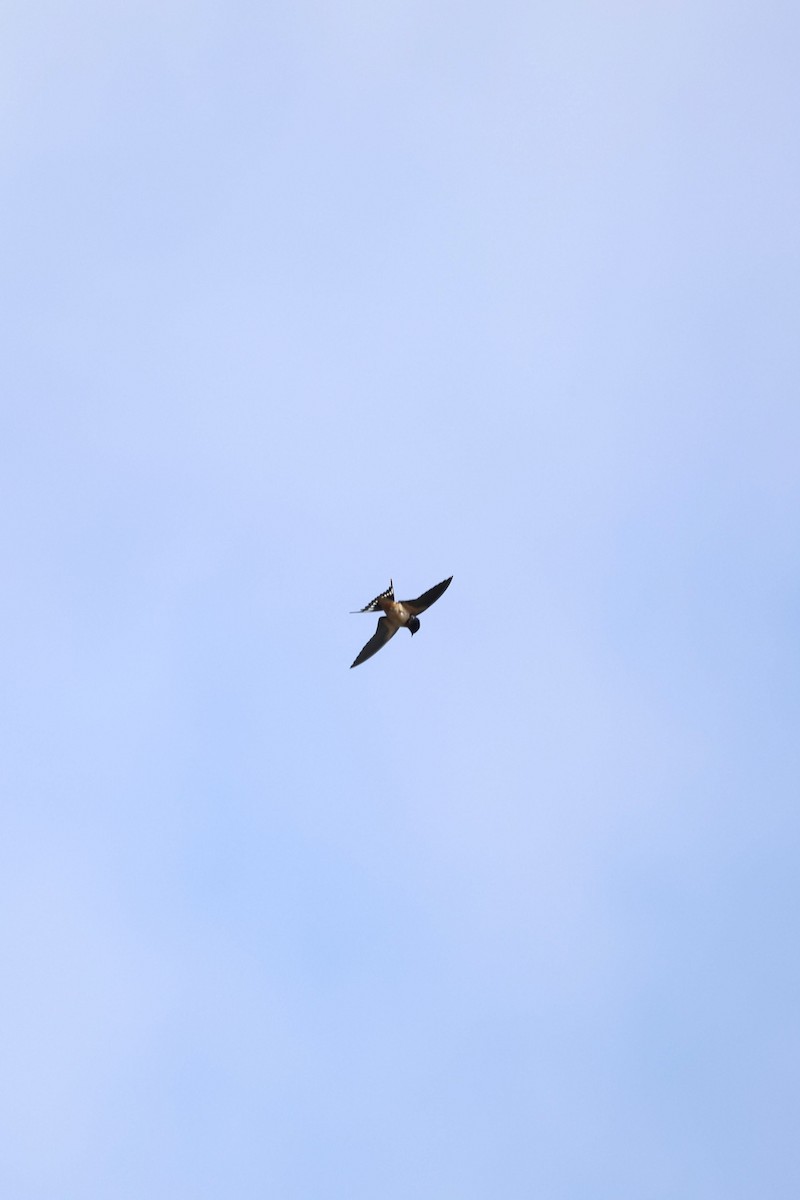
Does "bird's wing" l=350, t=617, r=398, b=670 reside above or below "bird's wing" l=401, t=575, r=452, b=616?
below

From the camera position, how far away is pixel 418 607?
181 ft

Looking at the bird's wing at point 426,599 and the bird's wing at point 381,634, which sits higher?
the bird's wing at point 426,599

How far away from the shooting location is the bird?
53219mm

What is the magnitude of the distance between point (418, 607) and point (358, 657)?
4.09 meters

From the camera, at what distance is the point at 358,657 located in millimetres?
53344

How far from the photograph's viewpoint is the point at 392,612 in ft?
176

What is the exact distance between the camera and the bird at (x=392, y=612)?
53.2m
